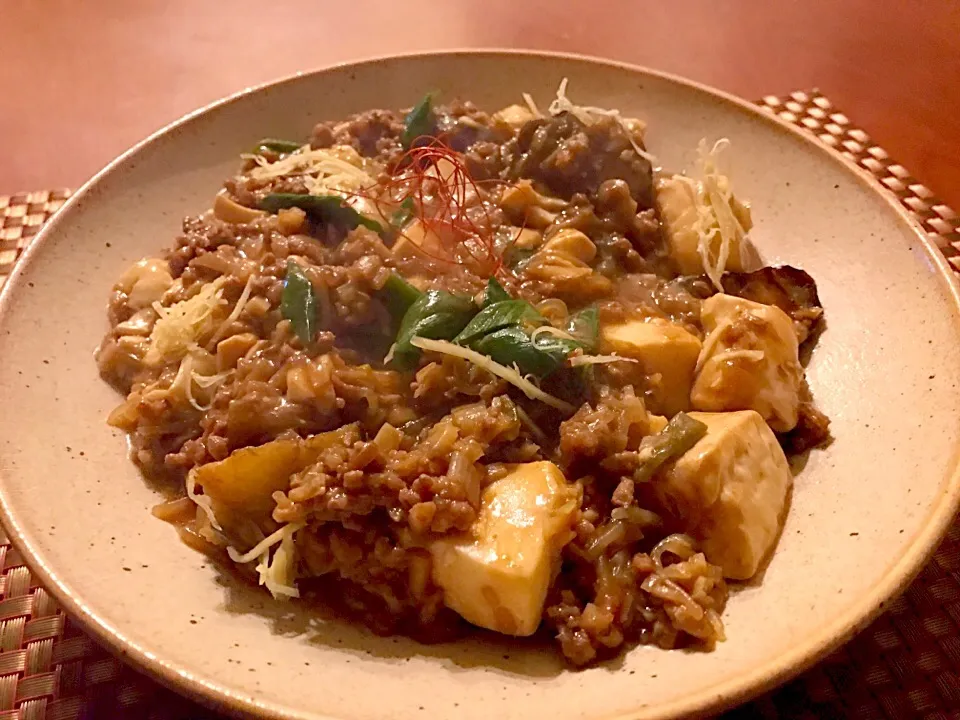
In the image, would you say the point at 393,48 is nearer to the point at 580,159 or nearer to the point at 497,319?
the point at 580,159

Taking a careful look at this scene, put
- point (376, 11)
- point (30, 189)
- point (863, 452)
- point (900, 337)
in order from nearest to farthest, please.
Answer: point (863, 452) → point (900, 337) → point (30, 189) → point (376, 11)

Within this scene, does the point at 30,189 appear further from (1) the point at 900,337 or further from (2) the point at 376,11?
(1) the point at 900,337

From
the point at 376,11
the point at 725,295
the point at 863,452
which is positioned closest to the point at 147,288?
the point at 725,295

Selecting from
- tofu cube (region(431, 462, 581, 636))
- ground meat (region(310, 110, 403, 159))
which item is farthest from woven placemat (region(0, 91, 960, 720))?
ground meat (region(310, 110, 403, 159))

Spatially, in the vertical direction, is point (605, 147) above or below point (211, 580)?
above

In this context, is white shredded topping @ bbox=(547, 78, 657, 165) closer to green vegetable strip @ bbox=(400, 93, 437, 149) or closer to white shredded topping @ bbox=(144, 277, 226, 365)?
green vegetable strip @ bbox=(400, 93, 437, 149)

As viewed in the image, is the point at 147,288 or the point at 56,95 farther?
the point at 56,95
